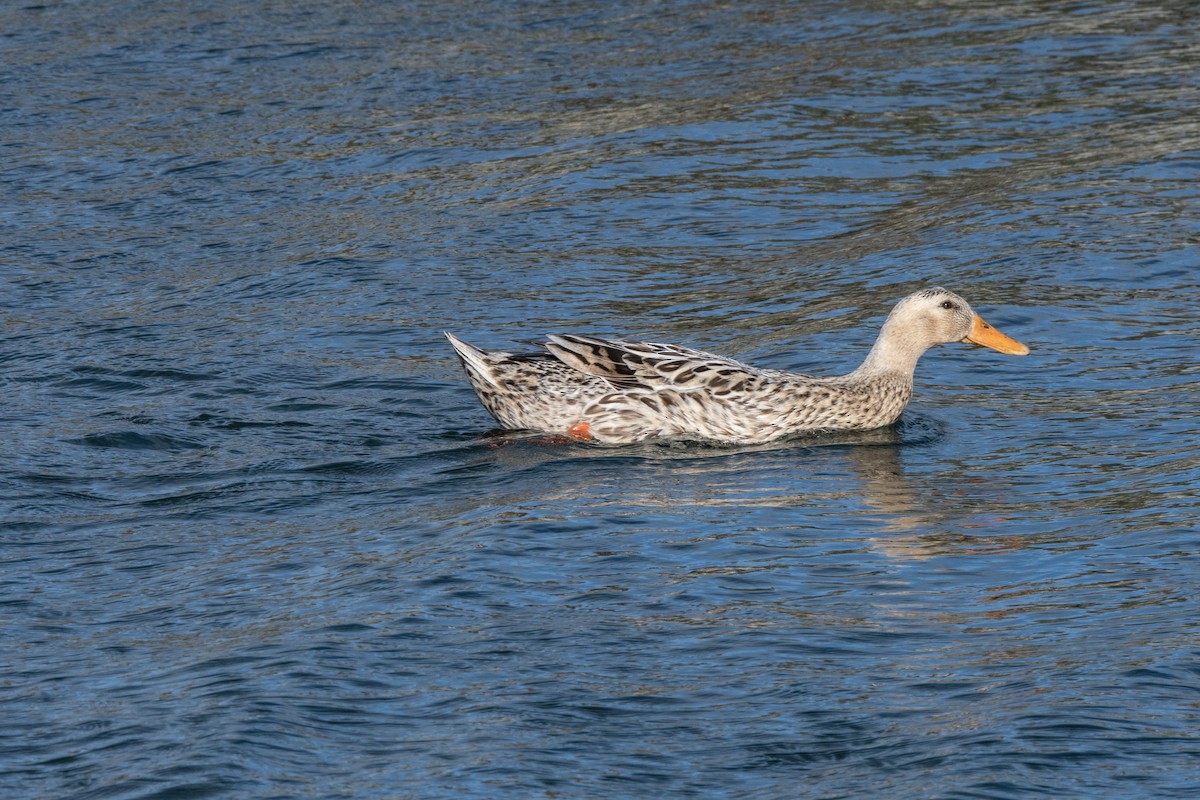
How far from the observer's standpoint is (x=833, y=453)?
11.8 m

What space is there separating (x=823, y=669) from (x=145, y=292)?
9.23 metres

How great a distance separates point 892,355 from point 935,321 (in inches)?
14.6

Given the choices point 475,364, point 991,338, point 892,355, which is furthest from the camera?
point 991,338

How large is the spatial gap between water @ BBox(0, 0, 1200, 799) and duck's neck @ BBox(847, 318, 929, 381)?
0.44 meters

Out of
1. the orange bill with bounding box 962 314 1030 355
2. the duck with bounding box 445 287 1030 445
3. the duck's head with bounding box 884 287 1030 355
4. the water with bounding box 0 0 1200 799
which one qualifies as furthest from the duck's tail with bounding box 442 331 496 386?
the orange bill with bounding box 962 314 1030 355

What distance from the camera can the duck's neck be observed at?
1240 cm

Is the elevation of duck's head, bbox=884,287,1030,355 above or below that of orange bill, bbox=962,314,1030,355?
above

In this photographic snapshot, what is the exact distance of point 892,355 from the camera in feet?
40.7

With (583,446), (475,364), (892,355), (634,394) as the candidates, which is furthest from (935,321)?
(475,364)

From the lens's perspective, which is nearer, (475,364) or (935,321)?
(475,364)

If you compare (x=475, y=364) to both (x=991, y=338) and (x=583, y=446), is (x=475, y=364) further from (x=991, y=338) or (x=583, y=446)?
(x=991, y=338)

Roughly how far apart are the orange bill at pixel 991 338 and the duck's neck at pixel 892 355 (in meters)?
0.42

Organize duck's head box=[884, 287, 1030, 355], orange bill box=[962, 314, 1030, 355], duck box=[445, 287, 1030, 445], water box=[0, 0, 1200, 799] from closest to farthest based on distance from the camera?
water box=[0, 0, 1200, 799], duck box=[445, 287, 1030, 445], duck's head box=[884, 287, 1030, 355], orange bill box=[962, 314, 1030, 355]

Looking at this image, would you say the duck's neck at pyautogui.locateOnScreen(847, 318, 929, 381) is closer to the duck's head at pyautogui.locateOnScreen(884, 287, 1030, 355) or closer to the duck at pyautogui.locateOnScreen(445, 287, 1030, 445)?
the duck's head at pyautogui.locateOnScreen(884, 287, 1030, 355)
